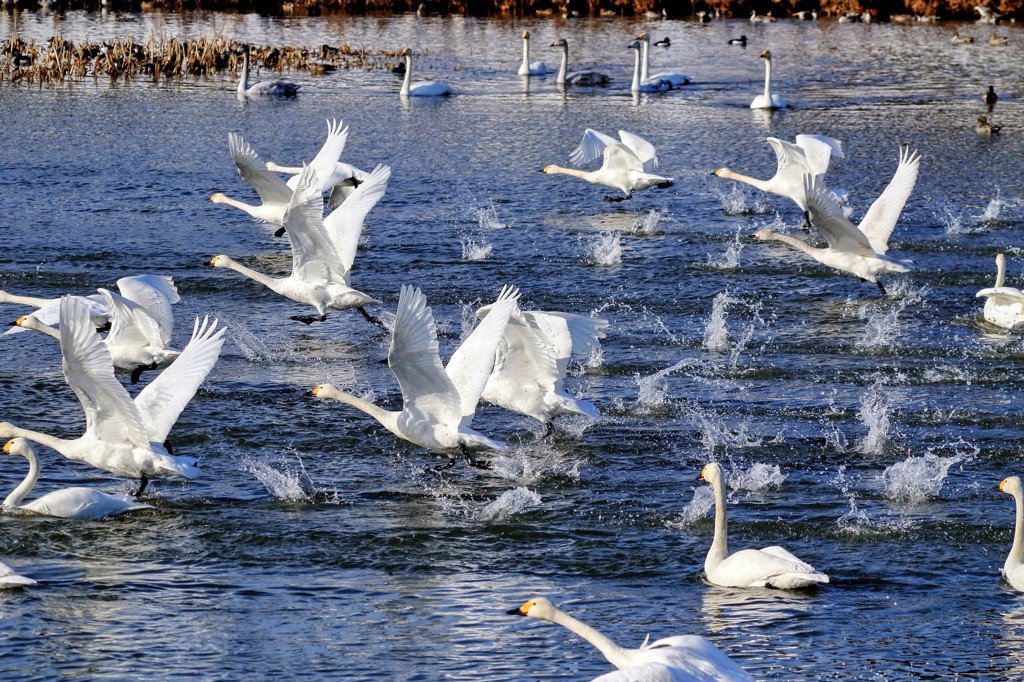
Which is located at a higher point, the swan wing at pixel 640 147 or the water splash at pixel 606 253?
the swan wing at pixel 640 147

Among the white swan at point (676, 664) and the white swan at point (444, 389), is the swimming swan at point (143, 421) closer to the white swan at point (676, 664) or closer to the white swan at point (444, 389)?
the white swan at point (444, 389)

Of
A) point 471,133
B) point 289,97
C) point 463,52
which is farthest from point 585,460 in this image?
point 463,52

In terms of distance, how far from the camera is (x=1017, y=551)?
8469 millimetres

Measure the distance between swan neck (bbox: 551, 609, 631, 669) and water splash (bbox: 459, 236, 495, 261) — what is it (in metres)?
10.7

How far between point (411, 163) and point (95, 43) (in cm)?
1735

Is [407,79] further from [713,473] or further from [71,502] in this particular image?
[713,473]

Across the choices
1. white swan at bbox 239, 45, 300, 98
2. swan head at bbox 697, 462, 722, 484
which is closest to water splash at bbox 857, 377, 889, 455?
swan head at bbox 697, 462, 722, 484

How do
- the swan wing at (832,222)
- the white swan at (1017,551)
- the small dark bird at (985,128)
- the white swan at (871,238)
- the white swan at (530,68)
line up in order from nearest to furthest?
the white swan at (1017,551) < the swan wing at (832,222) < the white swan at (871,238) < the small dark bird at (985,128) < the white swan at (530,68)

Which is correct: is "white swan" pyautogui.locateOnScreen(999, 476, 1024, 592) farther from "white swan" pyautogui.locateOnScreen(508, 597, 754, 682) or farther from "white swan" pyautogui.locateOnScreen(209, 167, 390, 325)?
"white swan" pyautogui.locateOnScreen(209, 167, 390, 325)

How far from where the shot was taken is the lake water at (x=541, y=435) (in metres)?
7.86

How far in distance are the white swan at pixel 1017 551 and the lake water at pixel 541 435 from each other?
0.15 meters

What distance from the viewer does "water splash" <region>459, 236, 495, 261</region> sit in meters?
16.8

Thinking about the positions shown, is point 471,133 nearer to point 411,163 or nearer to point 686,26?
point 411,163

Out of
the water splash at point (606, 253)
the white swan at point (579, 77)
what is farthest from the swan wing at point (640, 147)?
the white swan at point (579, 77)
